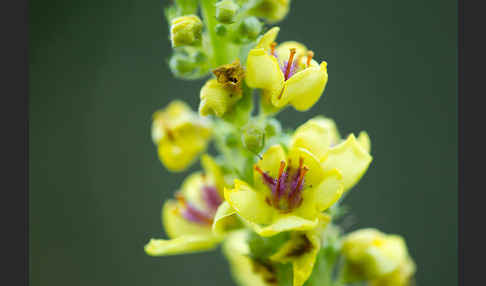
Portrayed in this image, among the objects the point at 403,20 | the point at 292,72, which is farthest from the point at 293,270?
the point at 403,20

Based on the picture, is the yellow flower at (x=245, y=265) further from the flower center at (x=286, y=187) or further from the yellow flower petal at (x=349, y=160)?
the yellow flower petal at (x=349, y=160)

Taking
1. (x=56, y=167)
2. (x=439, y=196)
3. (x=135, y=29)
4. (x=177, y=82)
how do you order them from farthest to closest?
(x=135, y=29) < (x=177, y=82) < (x=56, y=167) < (x=439, y=196)

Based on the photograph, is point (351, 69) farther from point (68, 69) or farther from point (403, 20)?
point (68, 69)

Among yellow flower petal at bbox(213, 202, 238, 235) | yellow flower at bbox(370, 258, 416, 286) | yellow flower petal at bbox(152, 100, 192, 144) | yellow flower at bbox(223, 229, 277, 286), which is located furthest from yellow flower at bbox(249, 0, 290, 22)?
yellow flower at bbox(370, 258, 416, 286)

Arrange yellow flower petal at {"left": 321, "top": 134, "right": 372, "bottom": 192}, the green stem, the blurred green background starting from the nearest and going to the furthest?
yellow flower petal at {"left": 321, "top": 134, "right": 372, "bottom": 192} → the green stem → the blurred green background

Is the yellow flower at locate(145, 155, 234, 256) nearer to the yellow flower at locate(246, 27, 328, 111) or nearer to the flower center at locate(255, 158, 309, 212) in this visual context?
the flower center at locate(255, 158, 309, 212)

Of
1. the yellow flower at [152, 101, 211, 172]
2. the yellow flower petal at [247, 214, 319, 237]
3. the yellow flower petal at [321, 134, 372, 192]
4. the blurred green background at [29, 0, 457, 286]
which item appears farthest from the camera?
the blurred green background at [29, 0, 457, 286]

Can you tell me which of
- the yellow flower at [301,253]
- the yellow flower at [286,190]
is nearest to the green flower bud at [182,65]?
the yellow flower at [286,190]

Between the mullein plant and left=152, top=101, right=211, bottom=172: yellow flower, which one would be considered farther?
left=152, top=101, right=211, bottom=172: yellow flower
